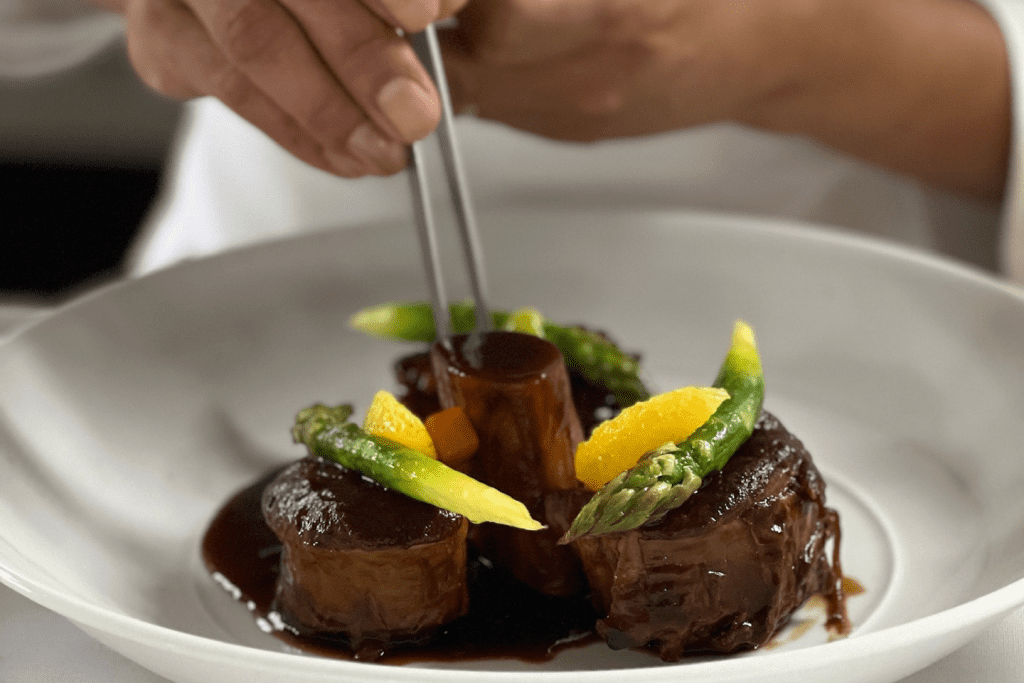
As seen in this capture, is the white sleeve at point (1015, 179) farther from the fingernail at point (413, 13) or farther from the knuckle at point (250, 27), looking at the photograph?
the knuckle at point (250, 27)

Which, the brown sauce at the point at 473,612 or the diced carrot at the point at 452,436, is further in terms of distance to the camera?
the diced carrot at the point at 452,436

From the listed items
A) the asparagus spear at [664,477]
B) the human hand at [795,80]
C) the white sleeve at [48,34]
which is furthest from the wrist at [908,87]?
the white sleeve at [48,34]

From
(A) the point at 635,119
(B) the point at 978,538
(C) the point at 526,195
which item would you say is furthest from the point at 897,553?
(C) the point at 526,195

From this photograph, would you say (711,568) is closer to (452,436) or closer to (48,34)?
(452,436)

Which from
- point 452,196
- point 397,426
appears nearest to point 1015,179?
point 452,196

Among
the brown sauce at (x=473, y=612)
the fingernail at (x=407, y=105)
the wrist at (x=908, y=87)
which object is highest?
the fingernail at (x=407, y=105)

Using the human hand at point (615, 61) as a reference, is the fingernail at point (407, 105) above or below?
above
